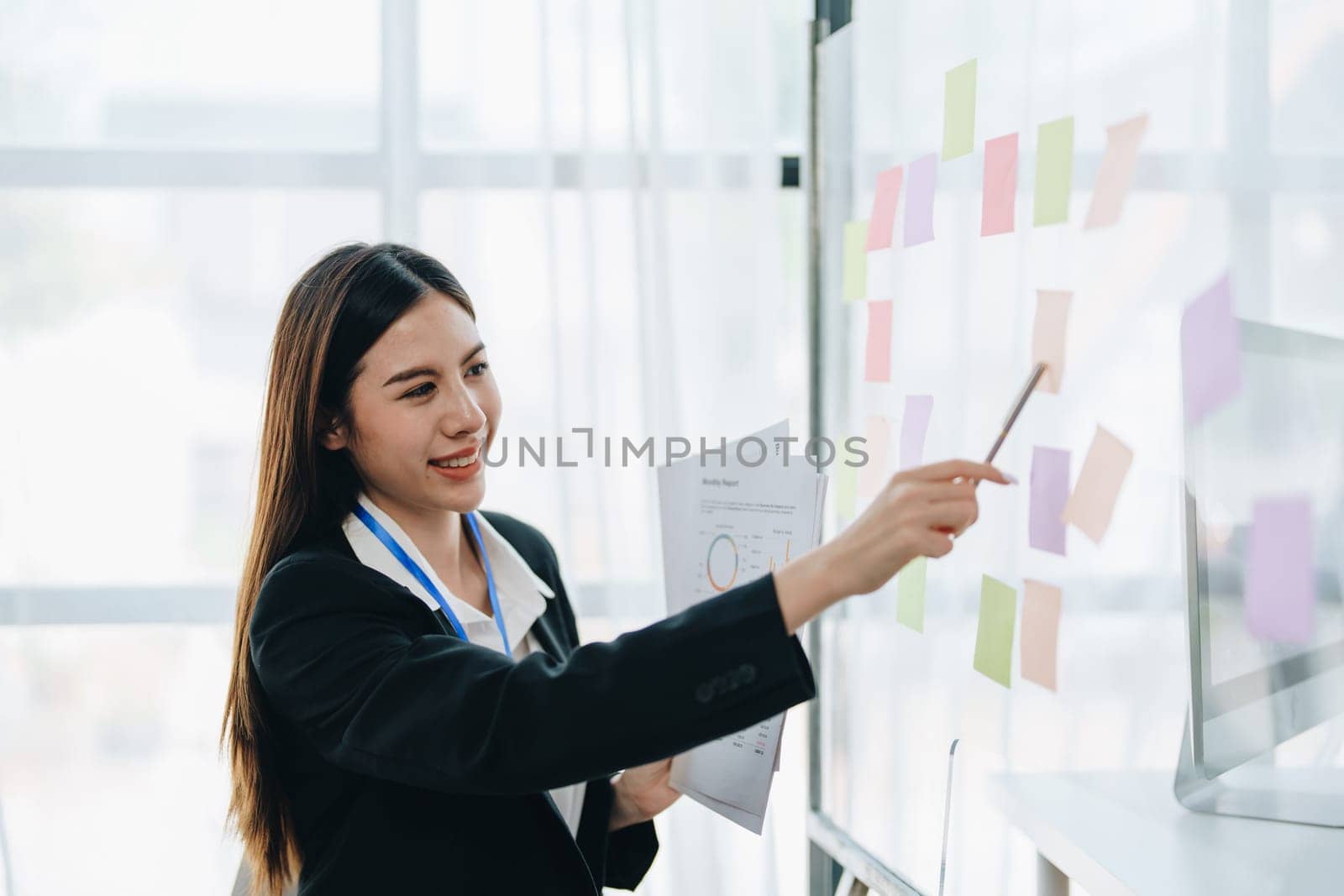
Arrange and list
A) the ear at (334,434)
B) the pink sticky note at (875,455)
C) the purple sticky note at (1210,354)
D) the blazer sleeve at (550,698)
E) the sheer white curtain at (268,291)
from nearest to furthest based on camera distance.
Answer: the blazer sleeve at (550,698)
the purple sticky note at (1210,354)
the ear at (334,434)
the pink sticky note at (875,455)
the sheer white curtain at (268,291)

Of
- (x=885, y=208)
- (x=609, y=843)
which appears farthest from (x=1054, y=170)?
(x=609, y=843)

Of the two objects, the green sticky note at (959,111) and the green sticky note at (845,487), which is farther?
the green sticky note at (845,487)

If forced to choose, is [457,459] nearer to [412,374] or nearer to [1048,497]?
[412,374]

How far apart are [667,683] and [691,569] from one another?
468 mm

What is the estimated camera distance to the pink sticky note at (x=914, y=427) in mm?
1449

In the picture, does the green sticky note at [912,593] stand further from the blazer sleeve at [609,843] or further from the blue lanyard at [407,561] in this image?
the blue lanyard at [407,561]

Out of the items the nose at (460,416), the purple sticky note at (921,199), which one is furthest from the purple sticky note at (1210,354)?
the nose at (460,416)

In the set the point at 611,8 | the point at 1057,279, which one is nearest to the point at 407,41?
the point at 611,8

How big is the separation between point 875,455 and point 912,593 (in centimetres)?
21

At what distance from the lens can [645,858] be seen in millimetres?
1490

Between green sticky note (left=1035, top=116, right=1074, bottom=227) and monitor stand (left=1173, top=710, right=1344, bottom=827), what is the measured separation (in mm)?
521

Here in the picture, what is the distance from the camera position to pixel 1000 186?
123 centimetres

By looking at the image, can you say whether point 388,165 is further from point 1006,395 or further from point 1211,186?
point 1211,186

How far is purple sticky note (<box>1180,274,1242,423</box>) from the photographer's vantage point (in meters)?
0.96
